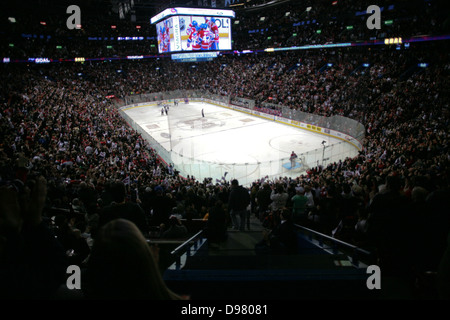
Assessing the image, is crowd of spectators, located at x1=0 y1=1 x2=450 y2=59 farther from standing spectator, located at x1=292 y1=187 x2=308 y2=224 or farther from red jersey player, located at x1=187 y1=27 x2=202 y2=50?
standing spectator, located at x1=292 y1=187 x2=308 y2=224

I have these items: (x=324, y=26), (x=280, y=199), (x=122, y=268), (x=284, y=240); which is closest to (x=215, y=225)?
(x=284, y=240)

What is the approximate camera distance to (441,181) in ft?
23.2

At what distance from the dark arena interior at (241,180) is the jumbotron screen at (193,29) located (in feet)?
0.77

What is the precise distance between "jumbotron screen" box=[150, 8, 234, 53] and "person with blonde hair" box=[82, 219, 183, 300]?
127ft

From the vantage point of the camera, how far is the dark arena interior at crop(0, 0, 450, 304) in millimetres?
1731

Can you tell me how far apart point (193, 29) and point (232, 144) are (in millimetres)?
20447

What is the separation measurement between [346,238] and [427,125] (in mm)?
13743

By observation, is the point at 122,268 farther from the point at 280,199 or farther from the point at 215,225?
the point at 280,199

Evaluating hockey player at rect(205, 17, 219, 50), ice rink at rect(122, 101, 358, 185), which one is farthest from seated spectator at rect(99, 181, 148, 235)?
hockey player at rect(205, 17, 219, 50)

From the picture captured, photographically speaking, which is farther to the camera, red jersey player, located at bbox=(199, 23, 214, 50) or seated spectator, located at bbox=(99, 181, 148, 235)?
red jersey player, located at bbox=(199, 23, 214, 50)

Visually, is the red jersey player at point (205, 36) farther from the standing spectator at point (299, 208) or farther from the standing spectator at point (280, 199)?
the standing spectator at point (299, 208)

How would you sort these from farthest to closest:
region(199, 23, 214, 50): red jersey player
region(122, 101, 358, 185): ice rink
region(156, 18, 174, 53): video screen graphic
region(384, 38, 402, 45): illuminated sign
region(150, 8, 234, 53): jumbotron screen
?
region(199, 23, 214, 50): red jersey player, region(156, 18, 174, 53): video screen graphic, region(150, 8, 234, 53): jumbotron screen, region(384, 38, 402, 45): illuminated sign, region(122, 101, 358, 185): ice rink

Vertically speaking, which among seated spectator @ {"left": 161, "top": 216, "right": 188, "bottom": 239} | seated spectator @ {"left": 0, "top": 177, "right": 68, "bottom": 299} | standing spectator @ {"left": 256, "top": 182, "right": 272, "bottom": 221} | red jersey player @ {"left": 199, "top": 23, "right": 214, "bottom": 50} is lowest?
standing spectator @ {"left": 256, "top": 182, "right": 272, "bottom": 221}
